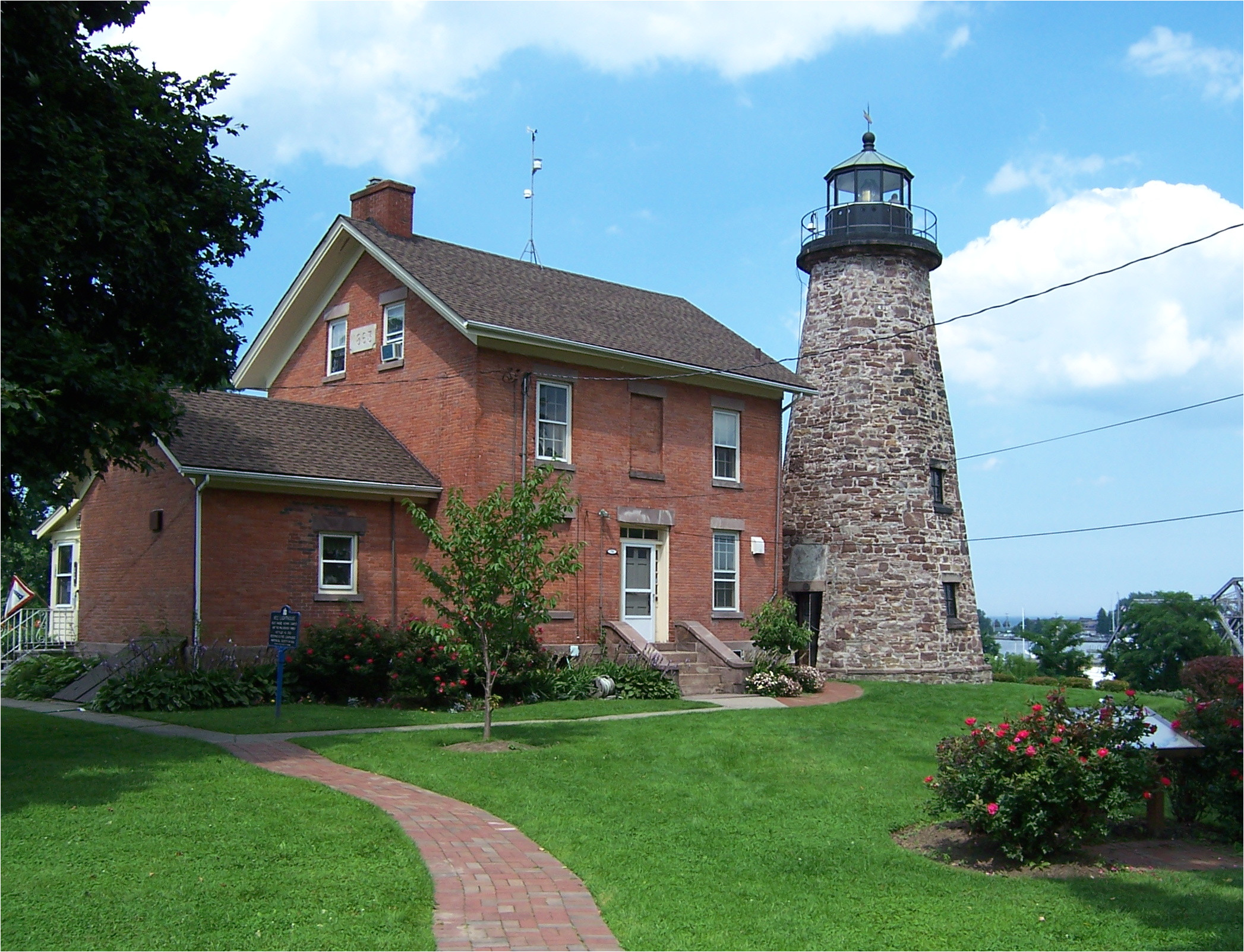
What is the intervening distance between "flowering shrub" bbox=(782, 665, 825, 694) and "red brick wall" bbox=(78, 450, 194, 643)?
438 inches

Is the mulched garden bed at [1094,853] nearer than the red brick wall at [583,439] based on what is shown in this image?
Yes

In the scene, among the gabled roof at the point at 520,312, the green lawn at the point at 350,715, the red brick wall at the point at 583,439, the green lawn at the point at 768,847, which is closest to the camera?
the green lawn at the point at 768,847

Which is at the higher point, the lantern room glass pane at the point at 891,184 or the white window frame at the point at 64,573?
the lantern room glass pane at the point at 891,184

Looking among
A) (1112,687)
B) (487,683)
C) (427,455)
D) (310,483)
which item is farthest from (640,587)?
(1112,687)

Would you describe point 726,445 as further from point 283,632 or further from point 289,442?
point 283,632

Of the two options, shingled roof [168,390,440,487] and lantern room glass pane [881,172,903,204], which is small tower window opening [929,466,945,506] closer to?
lantern room glass pane [881,172,903,204]

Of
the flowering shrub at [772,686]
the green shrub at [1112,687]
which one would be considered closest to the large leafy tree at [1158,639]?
the green shrub at [1112,687]

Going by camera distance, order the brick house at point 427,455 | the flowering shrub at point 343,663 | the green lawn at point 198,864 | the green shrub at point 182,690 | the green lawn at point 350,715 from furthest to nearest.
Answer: the brick house at point 427,455 < the flowering shrub at point 343,663 < the green shrub at point 182,690 < the green lawn at point 350,715 < the green lawn at point 198,864

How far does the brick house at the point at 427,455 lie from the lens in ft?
61.9

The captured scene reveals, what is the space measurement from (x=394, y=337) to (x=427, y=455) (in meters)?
2.77

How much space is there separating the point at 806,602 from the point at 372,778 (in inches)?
681

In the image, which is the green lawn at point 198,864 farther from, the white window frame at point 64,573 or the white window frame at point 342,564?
the white window frame at point 64,573

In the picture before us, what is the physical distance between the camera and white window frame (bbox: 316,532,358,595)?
1955cm

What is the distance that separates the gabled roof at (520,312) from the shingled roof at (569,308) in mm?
34
